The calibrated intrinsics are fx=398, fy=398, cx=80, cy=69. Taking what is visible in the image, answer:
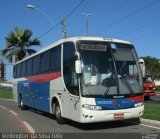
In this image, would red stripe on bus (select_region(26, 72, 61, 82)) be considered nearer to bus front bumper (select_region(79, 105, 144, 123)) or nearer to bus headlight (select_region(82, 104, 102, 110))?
bus headlight (select_region(82, 104, 102, 110))

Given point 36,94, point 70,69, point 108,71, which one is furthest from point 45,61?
point 108,71

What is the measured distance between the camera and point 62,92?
1516 centimetres

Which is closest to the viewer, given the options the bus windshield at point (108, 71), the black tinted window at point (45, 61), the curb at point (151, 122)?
the bus windshield at point (108, 71)

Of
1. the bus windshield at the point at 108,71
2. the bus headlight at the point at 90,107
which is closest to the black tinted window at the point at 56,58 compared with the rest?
the bus windshield at the point at 108,71

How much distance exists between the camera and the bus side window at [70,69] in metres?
13.8

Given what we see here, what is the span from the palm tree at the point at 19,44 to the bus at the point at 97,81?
31883mm

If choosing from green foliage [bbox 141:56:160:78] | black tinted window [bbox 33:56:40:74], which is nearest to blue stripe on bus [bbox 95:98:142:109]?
black tinted window [bbox 33:56:40:74]

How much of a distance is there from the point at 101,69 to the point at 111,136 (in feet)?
8.61

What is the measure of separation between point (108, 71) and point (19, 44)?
34995 mm

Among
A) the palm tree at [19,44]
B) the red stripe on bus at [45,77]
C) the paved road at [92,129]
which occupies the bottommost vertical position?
the paved road at [92,129]

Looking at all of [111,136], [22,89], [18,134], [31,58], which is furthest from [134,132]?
[22,89]

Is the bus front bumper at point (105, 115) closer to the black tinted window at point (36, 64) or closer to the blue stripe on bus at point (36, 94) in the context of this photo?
the blue stripe on bus at point (36, 94)

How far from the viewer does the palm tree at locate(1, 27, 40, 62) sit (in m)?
47.2

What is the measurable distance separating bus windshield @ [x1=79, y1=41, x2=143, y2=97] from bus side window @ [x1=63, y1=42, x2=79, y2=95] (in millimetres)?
458
